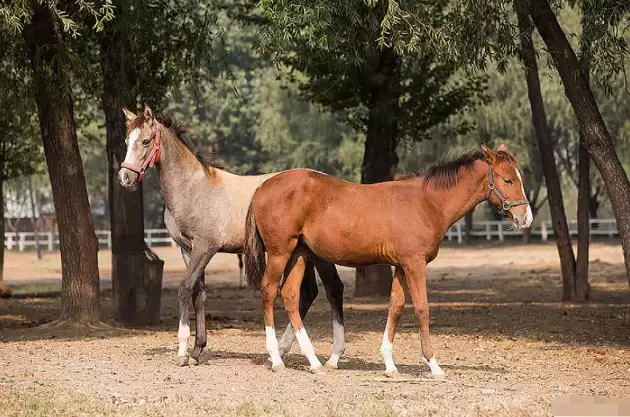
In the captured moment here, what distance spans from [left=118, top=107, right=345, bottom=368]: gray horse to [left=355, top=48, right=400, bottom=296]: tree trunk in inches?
436

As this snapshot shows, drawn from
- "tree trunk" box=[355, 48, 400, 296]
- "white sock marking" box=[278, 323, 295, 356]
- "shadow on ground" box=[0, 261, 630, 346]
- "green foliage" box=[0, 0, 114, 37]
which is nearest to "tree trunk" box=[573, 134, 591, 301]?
"shadow on ground" box=[0, 261, 630, 346]

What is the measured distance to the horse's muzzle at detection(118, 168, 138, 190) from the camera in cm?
1320

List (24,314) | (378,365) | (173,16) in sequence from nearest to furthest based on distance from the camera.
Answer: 1. (378,365)
2. (173,16)
3. (24,314)

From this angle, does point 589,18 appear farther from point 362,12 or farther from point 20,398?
point 20,398

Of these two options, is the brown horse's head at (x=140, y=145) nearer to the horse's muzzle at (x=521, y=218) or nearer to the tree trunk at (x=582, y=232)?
the horse's muzzle at (x=521, y=218)

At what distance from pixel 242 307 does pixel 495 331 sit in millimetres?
7719

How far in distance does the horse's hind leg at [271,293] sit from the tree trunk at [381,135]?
39.1 ft

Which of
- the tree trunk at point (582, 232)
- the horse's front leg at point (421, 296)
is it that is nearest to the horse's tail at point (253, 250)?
the horse's front leg at point (421, 296)

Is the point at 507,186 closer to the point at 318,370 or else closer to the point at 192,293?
the point at 318,370

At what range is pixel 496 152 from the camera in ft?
40.7

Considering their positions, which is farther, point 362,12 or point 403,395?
point 362,12

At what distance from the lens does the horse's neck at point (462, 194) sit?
12500mm

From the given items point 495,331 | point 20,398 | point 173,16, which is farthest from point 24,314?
point 20,398

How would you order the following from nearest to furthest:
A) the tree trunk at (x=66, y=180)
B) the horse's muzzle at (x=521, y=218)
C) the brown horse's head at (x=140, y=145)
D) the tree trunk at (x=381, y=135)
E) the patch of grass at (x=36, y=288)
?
the horse's muzzle at (x=521, y=218) → the brown horse's head at (x=140, y=145) → the tree trunk at (x=66, y=180) → the tree trunk at (x=381, y=135) → the patch of grass at (x=36, y=288)
